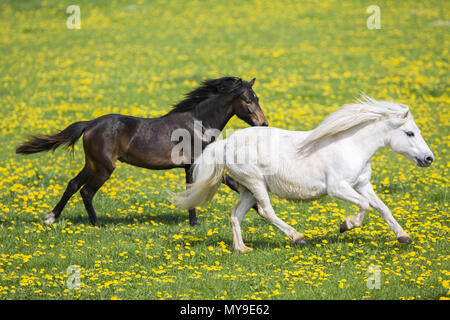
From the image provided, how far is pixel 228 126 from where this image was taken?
16.5 meters

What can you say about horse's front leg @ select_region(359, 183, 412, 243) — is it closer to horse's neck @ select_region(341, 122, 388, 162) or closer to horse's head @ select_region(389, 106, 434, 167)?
horse's neck @ select_region(341, 122, 388, 162)

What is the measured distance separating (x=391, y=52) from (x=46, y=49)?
15.7 metres

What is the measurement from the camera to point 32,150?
9297mm

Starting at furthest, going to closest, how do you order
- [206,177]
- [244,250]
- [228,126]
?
[228,126] → [206,177] → [244,250]

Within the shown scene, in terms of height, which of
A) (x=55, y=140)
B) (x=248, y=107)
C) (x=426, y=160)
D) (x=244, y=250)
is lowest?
(x=244, y=250)

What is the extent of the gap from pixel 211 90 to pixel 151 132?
1.14 m

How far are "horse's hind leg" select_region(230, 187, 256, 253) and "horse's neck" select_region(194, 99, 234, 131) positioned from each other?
1581 millimetres

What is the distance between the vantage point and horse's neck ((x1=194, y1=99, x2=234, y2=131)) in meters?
8.93

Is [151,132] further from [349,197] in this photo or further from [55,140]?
[349,197]

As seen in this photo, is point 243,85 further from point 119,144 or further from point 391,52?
point 391,52

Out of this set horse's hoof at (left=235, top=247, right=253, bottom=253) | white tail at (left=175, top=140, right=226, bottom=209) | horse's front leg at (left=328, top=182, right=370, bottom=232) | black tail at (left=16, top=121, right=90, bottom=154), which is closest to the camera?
horse's front leg at (left=328, top=182, right=370, bottom=232)

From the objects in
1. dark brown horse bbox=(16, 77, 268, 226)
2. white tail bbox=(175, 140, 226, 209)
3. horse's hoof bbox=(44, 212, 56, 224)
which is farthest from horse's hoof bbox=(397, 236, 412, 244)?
horse's hoof bbox=(44, 212, 56, 224)

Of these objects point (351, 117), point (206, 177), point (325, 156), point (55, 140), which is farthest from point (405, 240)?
point (55, 140)

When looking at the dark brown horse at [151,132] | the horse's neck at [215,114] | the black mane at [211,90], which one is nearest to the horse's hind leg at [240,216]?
the dark brown horse at [151,132]
